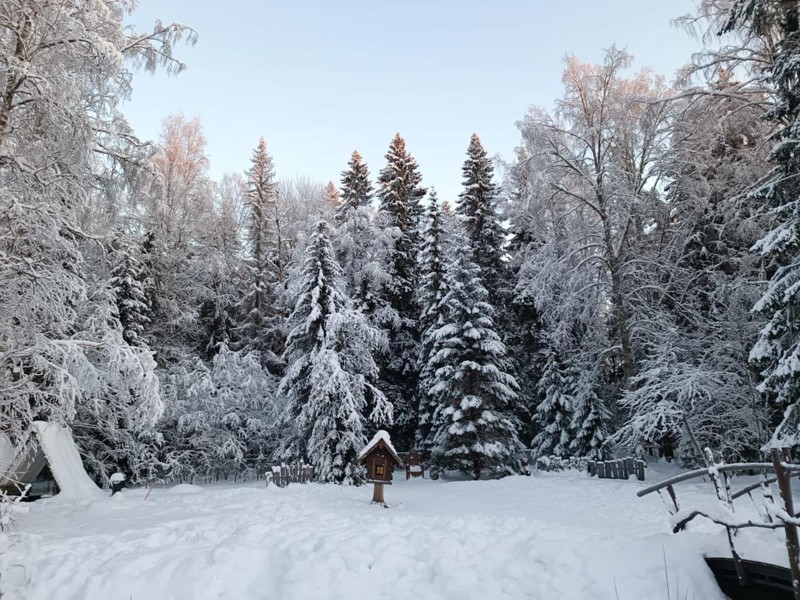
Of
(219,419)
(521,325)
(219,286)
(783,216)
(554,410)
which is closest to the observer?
(783,216)

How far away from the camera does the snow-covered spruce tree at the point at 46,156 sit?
717 centimetres

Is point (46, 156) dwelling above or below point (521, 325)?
above

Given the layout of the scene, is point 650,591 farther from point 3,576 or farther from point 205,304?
point 205,304

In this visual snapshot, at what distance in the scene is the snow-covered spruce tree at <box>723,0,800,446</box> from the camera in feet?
27.5

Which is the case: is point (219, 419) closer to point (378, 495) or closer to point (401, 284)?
point (378, 495)

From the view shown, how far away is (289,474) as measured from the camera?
49.1ft

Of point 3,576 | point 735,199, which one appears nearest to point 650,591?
point 3,576

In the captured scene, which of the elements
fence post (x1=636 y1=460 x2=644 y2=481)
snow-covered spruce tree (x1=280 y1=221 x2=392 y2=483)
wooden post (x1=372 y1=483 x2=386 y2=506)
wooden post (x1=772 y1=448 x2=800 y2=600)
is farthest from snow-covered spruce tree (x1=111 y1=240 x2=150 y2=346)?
wooden post (x1=772 y1=448 x2=800 y2=600)

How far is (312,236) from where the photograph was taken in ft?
59.7

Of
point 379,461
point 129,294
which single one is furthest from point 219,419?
point 379,461

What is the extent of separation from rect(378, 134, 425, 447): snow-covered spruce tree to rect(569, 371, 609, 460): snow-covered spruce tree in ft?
23.1

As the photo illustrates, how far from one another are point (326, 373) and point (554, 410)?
10.6 metres

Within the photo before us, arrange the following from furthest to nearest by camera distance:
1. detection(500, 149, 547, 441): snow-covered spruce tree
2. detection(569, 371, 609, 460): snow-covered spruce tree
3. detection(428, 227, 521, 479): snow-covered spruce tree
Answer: detection(500, 149, 547, 441): snow-covered spruce tree
detection(569, 371, 609, 460): snow-covered spruce tree
detection(428, 227, 521, 479): snow-covered spruce tree

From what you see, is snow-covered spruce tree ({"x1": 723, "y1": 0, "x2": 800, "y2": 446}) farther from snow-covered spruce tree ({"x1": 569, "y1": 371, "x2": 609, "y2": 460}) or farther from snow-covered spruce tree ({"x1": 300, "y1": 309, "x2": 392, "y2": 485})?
snow-covered spruce tree ({"x1": 300, "y1": 309, "x2": 392, "y2": 485})
